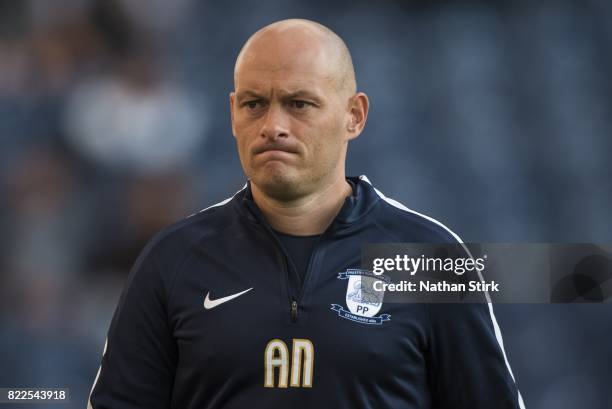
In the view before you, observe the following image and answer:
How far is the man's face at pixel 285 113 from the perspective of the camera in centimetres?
135

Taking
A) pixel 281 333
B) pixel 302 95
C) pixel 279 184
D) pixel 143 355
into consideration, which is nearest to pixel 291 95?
pixel 302 95

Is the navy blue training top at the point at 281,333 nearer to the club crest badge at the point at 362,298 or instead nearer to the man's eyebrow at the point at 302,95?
the club crest badge at the point at 362,298

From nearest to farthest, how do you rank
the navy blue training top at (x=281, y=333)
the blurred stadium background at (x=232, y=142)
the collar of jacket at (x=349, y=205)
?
the navy blue training top at (x=281, y=333), the collar of jacket at (x=349, y=205), the blurred stadium background at (x=232, y=142)

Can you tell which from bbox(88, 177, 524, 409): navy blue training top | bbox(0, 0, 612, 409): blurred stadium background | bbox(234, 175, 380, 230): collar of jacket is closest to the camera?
bbox(88, 177, 524, 409): navy blue training top

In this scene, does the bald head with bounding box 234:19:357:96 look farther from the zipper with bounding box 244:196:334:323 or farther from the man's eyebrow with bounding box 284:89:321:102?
the zipper with bounding box 244:196:334:323

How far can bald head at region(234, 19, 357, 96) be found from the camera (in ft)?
4.49

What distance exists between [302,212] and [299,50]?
29cm

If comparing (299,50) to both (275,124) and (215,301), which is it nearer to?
(275,124)

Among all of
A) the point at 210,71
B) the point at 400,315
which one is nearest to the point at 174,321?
A: the point at 400,315

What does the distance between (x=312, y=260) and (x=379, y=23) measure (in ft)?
5.03

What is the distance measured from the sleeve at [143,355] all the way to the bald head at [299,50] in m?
0.42

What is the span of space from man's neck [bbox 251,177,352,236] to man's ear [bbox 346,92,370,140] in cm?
12

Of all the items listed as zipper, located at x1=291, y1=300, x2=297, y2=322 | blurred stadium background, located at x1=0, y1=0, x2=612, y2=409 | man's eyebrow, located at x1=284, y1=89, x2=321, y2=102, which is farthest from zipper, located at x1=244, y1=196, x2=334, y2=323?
blurred stadium background, located at x1=0, y1=0, x2=612, y2=409

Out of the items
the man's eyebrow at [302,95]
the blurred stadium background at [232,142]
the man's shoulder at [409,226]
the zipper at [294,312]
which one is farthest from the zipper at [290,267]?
the blurred stadium background at [232,142]
